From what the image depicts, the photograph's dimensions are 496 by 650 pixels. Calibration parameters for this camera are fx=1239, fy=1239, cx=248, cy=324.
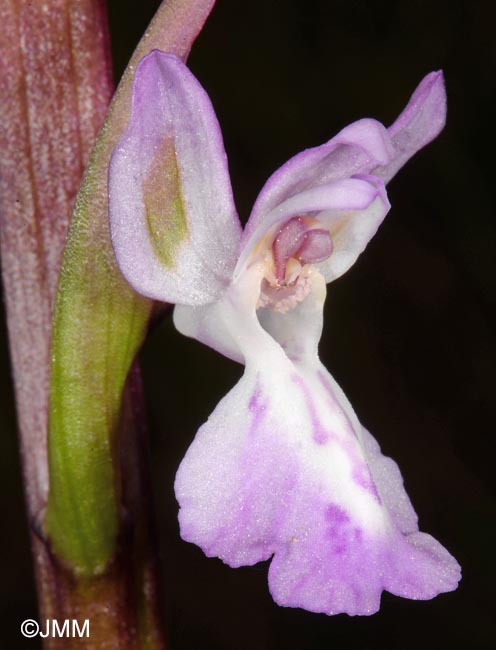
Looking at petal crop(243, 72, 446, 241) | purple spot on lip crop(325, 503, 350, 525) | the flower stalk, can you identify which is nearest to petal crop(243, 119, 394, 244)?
petal crop(243, 72, 446, 241)

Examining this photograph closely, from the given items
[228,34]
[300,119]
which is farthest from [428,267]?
[228,34]

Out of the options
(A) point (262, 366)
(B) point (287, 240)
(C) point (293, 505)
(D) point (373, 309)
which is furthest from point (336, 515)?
(D) point (373, 309)

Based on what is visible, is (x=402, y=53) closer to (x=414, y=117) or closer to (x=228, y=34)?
(x=228, y=34)

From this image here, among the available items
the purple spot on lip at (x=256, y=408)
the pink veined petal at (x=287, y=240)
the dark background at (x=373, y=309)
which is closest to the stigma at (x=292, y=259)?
the pink veined petal at (x=287, y=240)

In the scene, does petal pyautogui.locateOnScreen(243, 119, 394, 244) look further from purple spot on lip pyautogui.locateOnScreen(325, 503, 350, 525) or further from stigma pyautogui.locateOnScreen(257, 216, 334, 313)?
purple spot on lip pyautogui.locateOnScreen(325, 503, 350, 525)

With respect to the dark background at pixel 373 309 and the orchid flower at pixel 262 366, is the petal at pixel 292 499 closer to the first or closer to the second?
the orchid flower at pixel 262 366

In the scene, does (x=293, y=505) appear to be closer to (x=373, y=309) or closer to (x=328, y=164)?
(x=328, y=164)
